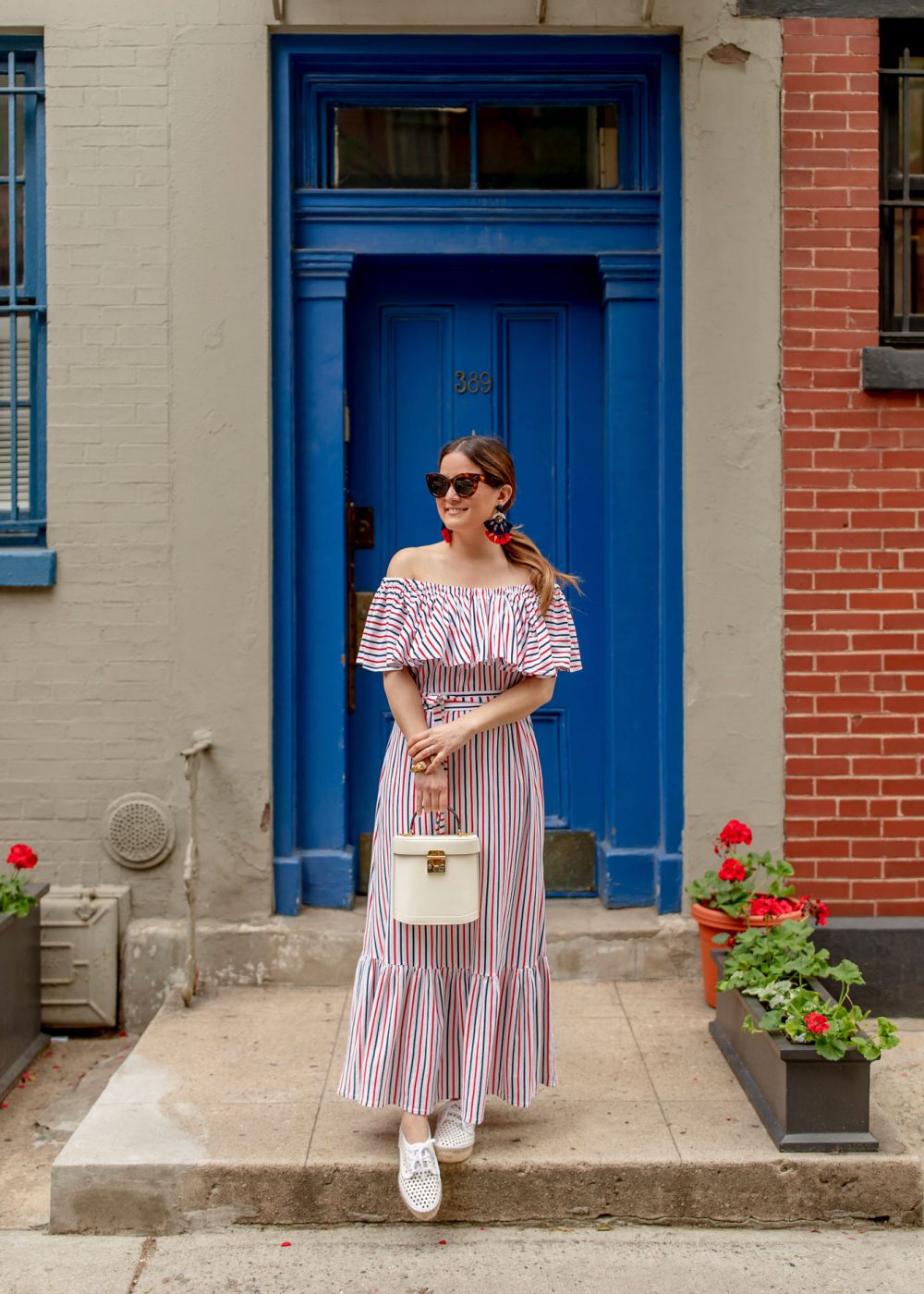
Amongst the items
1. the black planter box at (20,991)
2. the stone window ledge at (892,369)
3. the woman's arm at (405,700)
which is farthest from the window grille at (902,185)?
the black planter box at (20,991)

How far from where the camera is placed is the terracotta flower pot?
15.1 ft

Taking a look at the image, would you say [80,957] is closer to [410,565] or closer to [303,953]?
[303,953]

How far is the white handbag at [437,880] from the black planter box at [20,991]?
6.33ft

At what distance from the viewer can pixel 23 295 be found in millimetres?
5164

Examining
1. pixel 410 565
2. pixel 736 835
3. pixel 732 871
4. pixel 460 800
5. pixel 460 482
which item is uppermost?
pixel 460 482

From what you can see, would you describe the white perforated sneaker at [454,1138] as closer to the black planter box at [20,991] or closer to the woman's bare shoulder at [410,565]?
the woman's bare shoulder at [410,565]

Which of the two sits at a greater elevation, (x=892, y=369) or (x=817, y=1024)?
(x=892, y=369)

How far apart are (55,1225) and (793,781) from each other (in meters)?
3.06

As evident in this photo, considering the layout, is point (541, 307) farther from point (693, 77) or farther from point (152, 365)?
point (152, 365)

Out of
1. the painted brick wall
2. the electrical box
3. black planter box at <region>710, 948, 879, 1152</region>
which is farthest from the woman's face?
the electrical box

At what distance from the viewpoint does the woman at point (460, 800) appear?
3.53m

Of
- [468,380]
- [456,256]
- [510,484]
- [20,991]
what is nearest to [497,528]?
[510,484]

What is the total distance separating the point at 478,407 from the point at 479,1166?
3060mm

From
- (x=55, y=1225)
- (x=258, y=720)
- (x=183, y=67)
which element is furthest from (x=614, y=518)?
(x=55, y=1225)
